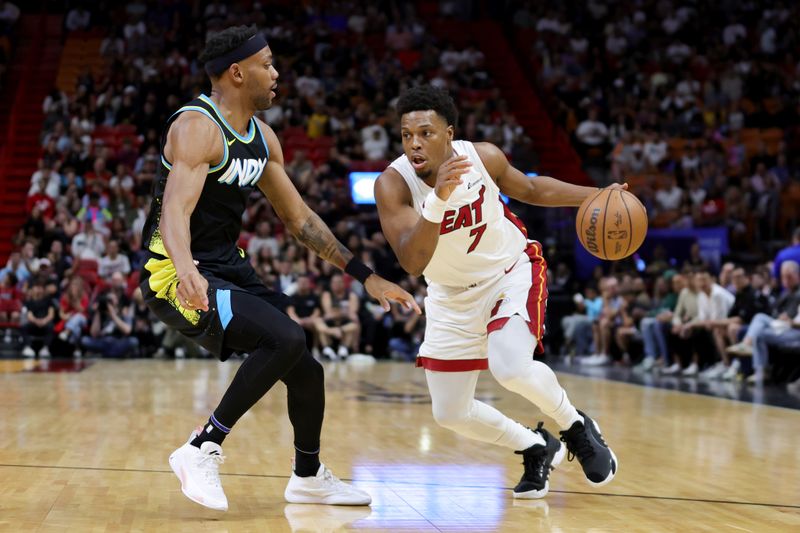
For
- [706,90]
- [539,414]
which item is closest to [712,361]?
[539,414]

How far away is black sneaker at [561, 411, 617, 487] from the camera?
4848 millimetres

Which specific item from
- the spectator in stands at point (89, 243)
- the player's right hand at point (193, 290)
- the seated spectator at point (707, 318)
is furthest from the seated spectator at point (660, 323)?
the player's right hand at point (193, 290)

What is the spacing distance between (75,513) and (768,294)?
9451mm

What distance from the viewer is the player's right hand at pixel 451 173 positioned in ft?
14.0

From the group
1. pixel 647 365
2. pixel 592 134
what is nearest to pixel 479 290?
pixel 647 365

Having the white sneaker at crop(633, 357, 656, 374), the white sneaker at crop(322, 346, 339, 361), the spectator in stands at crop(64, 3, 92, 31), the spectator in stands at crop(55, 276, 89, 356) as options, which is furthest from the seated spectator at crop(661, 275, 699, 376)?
the spectator in stands at crop(64, 3, 92, 31)

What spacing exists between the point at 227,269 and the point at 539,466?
1.68 meters

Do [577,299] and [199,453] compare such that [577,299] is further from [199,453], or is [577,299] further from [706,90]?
[199,453]

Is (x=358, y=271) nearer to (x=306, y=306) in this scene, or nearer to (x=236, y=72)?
(x=236, y=72)

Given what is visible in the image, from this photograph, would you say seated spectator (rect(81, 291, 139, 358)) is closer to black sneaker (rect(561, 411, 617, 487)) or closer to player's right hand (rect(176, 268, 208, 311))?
black sneaker (rect(561, 411, 617, 487))

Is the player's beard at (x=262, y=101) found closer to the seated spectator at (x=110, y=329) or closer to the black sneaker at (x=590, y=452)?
the black sneaker at (x=590, y=452)

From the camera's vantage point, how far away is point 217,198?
Result: 4.53 meters

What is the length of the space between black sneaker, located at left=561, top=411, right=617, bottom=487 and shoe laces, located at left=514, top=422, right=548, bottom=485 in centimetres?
14

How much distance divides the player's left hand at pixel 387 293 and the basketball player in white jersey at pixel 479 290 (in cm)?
18
